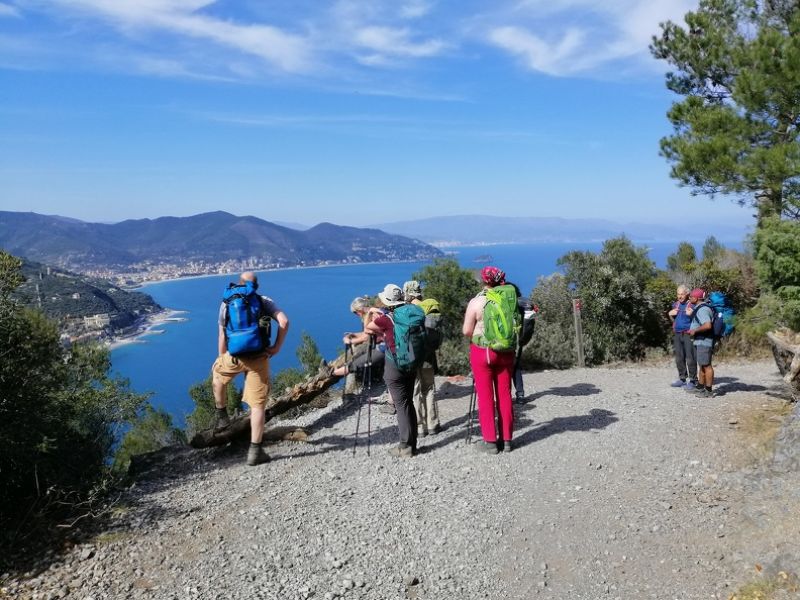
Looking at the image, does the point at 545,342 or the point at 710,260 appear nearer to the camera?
the point at 545,342

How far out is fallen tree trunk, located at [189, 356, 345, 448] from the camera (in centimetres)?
648

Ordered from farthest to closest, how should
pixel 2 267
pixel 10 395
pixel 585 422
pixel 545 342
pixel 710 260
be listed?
pixel 710 260 < pixel 545 342 < pixel 585 422 < pixel 2 267 < pixel 10 395

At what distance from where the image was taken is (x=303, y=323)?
77.8 meters

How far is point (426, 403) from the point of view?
275 inches

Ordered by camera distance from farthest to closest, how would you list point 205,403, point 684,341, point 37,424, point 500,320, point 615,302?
point 205,403 → point 615,302 → point 684,341 → point 500,320 → point 37,424

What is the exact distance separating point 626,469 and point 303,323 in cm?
7373

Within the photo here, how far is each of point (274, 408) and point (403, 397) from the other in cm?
255

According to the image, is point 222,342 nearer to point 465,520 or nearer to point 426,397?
point 426,397

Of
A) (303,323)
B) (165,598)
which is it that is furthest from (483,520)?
(303,323)

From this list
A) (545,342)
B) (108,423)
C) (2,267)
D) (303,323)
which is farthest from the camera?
(303,323)

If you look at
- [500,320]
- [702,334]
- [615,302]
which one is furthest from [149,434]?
[702,334]

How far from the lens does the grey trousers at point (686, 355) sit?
8375 mm

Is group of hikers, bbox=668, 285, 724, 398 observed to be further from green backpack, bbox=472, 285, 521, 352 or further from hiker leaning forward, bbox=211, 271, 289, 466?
hiker leaning forward, bbox=211, 271, 289, 466

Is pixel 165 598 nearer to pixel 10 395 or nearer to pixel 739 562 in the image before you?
pixel 10 395
